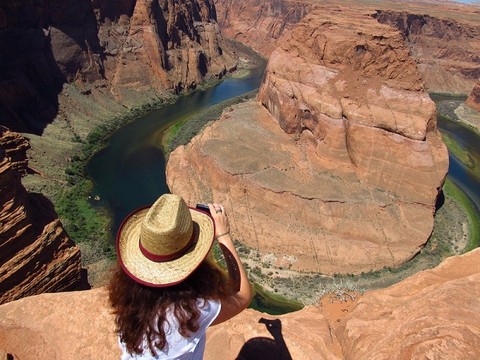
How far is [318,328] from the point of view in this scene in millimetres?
11172

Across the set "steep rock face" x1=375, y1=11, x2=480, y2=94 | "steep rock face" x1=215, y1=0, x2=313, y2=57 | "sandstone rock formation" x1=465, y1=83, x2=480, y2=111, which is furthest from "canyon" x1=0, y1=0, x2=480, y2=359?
"steep rock face" x1=215, y1=0, x2=313, y2=57

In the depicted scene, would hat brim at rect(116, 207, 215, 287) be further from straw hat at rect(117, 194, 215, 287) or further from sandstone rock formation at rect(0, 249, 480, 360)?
sandstone rock formation at rect(0, 249, 480, 360)

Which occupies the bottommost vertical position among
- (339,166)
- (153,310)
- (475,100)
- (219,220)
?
(475,100)

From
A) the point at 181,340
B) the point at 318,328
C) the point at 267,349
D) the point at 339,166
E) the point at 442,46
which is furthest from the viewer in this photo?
the point at 442,46

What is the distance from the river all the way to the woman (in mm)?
21279

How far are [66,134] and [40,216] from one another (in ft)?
99.5

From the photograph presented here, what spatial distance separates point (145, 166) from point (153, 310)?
37488 millimetres

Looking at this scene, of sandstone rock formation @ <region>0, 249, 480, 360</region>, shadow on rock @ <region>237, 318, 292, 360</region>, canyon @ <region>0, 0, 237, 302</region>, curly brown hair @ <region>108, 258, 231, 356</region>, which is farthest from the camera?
canyon @ <region>0, 0, 237, 302</region>

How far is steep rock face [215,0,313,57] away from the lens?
9338 centimetres

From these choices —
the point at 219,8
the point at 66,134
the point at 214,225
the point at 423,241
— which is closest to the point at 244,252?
the point at 423,241

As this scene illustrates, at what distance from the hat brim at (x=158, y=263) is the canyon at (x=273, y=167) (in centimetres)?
286

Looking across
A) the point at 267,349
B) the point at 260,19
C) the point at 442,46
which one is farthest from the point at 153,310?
the point at 260,19

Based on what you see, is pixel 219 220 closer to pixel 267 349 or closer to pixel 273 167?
pixel 267 349

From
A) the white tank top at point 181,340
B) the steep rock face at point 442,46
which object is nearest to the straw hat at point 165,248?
the white tank top at point 181,340
